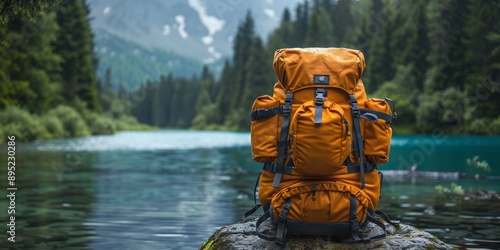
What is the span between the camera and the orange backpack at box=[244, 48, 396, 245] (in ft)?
17.8

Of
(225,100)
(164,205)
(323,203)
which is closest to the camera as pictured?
(323,203)

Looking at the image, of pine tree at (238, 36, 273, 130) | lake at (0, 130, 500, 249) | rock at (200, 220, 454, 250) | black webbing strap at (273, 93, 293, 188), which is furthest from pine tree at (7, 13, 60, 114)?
pine tree at (238, 36, 273, 130)

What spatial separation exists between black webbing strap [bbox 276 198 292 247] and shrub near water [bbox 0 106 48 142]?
122 ft

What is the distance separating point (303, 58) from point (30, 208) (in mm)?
8458

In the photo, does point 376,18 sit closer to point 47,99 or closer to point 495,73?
point 495,73

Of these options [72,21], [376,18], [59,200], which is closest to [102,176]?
[59,200]

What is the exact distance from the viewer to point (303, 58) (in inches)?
218

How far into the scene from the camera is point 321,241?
562cm

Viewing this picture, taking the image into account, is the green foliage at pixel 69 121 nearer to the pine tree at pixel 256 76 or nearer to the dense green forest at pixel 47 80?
the dense green forest at pixel 47 80

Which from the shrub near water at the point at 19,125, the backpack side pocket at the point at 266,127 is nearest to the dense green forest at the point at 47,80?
the shrub near water at the point at 19,125

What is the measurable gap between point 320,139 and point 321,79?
1.90 feet

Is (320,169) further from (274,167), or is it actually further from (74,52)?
(74,52)

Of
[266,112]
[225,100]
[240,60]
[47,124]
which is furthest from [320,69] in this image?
[225,100]

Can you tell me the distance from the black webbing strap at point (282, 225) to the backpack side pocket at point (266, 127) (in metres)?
0.40
